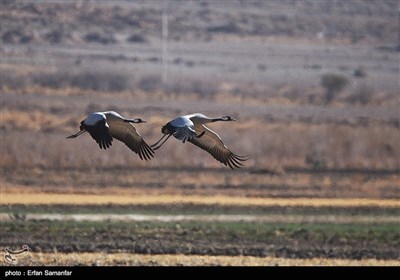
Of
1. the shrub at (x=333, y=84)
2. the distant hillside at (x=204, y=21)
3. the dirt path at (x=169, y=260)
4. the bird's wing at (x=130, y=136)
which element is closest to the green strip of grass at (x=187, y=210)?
the dirt path at (x=169, y=260)

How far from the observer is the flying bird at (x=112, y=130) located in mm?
19188

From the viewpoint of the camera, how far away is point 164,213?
29.0 m

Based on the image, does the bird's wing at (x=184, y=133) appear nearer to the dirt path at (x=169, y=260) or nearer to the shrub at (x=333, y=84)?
the dirt path at (x=169, y=260)

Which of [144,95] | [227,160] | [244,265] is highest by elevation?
[144,95]

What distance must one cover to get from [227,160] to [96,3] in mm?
40307

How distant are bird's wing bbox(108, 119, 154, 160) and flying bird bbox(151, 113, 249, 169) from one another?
0.23 metres

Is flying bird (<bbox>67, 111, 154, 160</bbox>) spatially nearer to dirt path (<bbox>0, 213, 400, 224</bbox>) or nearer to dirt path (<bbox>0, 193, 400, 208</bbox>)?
dirt path (<bbox>0, 213, 400, 224</bbox>)

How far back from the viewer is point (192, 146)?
123 feet

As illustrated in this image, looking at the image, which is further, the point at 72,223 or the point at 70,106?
the point at 70,106

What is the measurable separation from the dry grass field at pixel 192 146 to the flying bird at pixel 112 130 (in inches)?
93.0

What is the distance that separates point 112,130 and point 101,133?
4.37 ft
